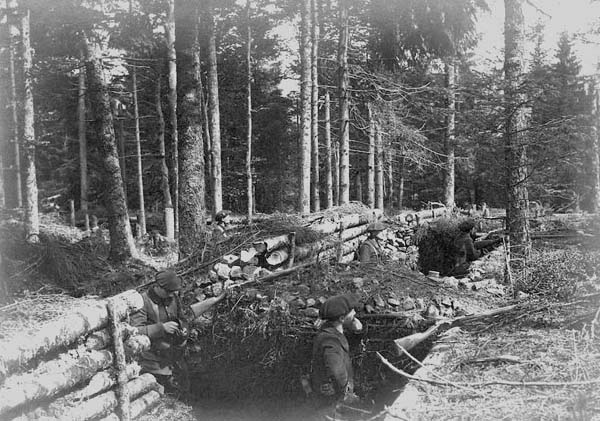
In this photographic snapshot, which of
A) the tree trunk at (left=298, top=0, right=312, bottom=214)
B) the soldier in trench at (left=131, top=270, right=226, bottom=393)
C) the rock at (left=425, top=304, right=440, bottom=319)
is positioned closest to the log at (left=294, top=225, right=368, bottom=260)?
the rock at (left=425, top=304, right=440, bottom=319)

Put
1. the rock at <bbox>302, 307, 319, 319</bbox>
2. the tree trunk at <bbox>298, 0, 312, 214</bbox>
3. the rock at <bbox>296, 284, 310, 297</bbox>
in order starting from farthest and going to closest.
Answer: the tree trunk at <bbox>298, 0, 312, 214</bbox>, the rock at <bbox>296, 284, 310, 297</bbox>, the rock at <bbox>302, 307, 319, 319</bbox>

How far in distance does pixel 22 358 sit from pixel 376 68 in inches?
637

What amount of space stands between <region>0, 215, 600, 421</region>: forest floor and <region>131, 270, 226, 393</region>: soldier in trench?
0.40 m

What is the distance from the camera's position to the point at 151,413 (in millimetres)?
5984

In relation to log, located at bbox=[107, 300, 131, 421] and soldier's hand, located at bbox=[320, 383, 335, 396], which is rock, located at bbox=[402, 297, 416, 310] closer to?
soldier's hand, located at bbox=[320, 383, 335, 396]

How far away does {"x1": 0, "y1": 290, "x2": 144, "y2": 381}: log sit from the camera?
4.34m

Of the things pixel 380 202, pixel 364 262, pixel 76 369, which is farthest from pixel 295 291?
pixel 380 202

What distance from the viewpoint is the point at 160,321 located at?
6500 millimetres

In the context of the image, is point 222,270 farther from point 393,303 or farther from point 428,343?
point 428,343

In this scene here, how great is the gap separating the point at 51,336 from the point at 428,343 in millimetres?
4261

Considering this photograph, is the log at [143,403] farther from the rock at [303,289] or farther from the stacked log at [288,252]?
the rock at [303,289]

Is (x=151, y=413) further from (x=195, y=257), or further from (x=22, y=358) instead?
(x=195, y=257)

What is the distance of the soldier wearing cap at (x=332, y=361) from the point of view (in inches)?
185

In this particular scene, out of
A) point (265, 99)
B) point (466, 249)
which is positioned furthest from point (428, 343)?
point (265, 99)
